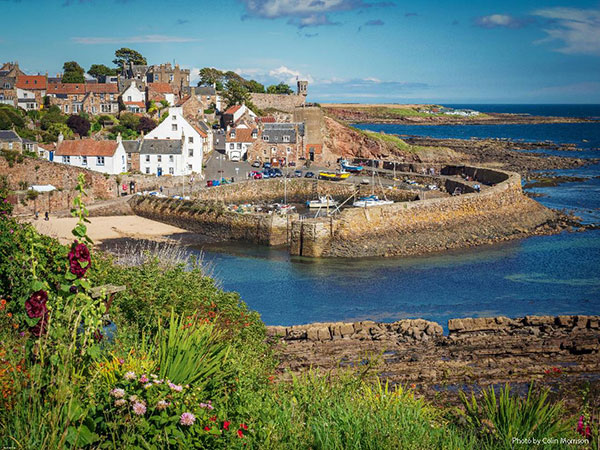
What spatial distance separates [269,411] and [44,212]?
40.2 metres

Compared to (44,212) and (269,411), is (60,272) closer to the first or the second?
(269,411)

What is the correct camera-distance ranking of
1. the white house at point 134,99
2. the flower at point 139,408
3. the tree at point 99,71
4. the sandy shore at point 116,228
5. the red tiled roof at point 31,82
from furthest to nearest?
1. the tree at point 99,71
2. the red tiled roof at point 31,82
3. the white house at point 134,99
4. the sandy shore at point 116,228
5. the flower at point 139,408

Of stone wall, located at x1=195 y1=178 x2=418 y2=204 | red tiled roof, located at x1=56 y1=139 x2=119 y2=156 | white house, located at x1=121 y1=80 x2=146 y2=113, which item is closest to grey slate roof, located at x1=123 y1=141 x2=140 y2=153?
red tiled roof, located at x1=56 y1=139 x2=119 y2=156

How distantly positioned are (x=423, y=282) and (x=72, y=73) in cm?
7464

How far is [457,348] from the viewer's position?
18984 millimetres

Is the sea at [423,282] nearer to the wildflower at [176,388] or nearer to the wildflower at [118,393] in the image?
the wildflower at [176,388]

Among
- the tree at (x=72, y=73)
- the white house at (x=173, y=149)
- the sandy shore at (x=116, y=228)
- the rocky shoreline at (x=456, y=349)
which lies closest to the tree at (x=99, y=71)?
the tree at (x=72, y=73)

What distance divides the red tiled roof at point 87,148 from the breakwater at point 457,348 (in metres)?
38.2

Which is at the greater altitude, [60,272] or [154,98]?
[154,98]

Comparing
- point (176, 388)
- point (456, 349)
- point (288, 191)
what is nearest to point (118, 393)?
point (176, 388)

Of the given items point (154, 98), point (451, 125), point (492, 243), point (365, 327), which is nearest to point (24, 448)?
point (365, 327)

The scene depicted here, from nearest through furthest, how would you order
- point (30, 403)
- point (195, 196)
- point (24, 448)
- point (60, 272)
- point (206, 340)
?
point (24, 448) → point (30, 403) → point (60, 272) → point (206, 340) → point (195, 196)

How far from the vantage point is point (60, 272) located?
25.5 ft

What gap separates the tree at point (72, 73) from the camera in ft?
296
